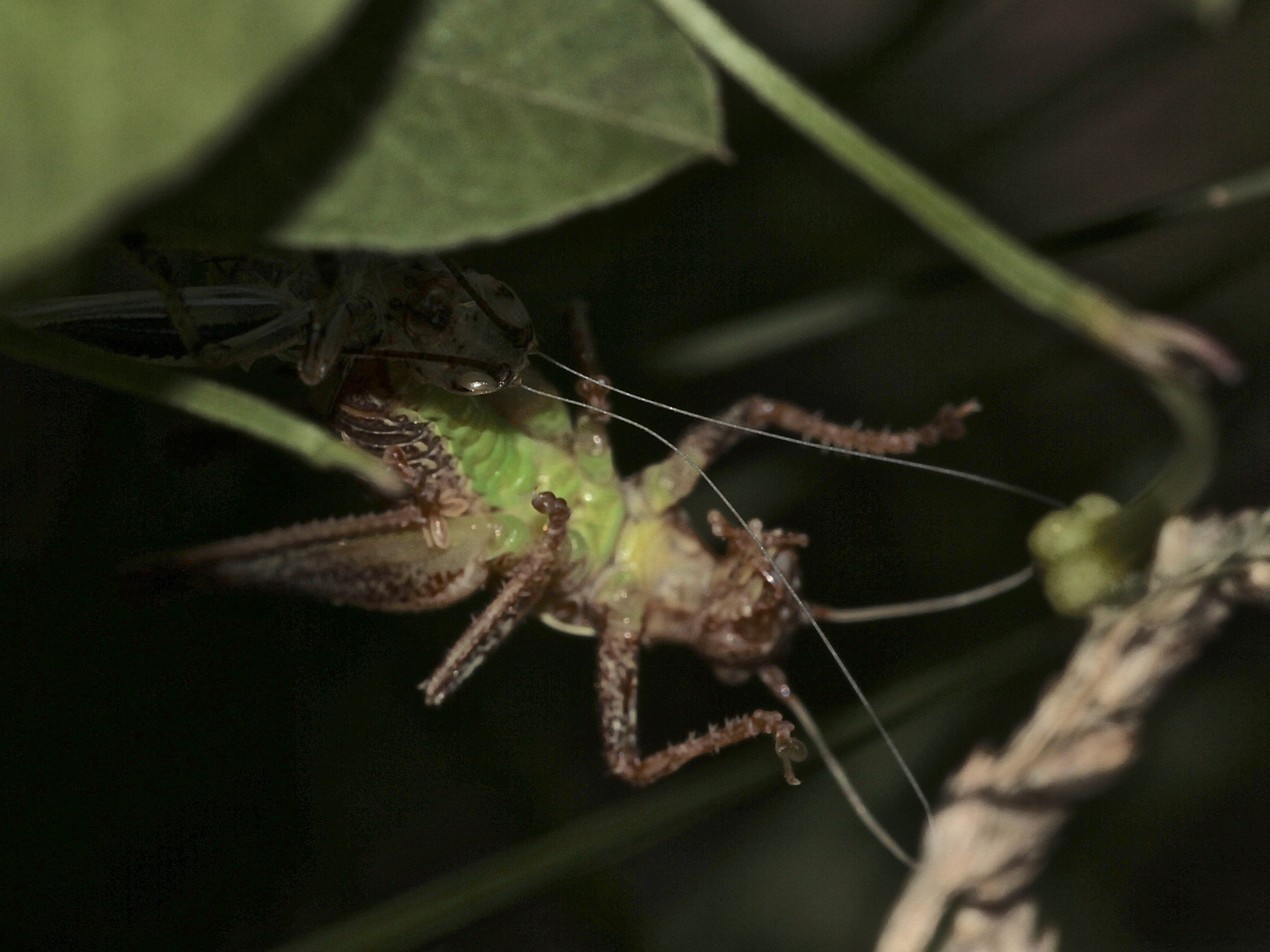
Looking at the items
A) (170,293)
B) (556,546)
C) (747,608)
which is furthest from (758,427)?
(170,293)

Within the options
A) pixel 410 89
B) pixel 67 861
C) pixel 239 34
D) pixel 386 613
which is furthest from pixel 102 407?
pixel 239 34

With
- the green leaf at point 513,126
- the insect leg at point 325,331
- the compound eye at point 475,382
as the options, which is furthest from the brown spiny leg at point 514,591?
the green leaf at point 513,126

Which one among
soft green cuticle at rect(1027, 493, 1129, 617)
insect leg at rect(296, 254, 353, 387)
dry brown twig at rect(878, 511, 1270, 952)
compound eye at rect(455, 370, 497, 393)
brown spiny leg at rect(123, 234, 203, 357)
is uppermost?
brown spiny leg at rect(123, 234, 203, 357)

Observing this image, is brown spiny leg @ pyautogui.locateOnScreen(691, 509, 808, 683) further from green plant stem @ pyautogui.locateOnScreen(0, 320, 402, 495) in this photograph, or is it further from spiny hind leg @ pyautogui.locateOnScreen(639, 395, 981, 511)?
green plant stem @ pyautogui.locateOnScreen(0, 320, 402, 495)

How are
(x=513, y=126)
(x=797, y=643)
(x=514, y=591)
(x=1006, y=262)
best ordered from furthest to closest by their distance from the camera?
(x=797, y=643), (x=514, y=591), (x=1006, y=262), (x=513, y=126)

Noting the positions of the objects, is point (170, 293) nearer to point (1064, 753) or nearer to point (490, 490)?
point (490, 490)

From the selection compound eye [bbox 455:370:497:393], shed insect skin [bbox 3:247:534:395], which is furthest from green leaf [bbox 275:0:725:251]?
compound eye [bbox 455:370:497:393]
